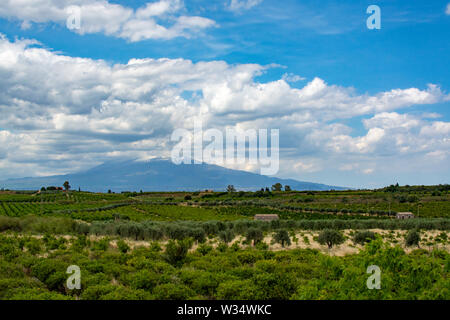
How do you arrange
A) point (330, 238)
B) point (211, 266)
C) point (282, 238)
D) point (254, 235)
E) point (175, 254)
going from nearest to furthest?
point (211, 266) → point (175, 254) → point (282, 238) → point (330, 238) → point (254, 235)

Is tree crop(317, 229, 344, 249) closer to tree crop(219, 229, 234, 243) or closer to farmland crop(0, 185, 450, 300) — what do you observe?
farmland crop(0, 185, 450, 300)

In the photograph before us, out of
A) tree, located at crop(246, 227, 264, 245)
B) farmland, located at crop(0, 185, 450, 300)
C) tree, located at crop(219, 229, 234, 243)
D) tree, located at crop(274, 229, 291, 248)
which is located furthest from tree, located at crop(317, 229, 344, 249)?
tree, located at crop(219, 229, 234, 243)

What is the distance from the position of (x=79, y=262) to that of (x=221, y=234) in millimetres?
18398

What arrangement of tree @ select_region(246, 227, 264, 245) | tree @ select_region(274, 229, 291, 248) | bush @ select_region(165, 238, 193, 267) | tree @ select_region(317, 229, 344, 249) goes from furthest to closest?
1. tree @ select_region(246, 227, 264, 245)
2. tree @ select_region(317, 229, 344, 249)
3. tree @ select_region(274, 229, 291, 248)
4. bush @ select_region(165, 238, 193, 267)

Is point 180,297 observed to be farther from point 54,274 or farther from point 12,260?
point 12,260

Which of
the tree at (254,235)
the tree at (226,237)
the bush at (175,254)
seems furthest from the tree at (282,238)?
the bush at (175,254)

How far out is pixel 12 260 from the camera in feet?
73.6

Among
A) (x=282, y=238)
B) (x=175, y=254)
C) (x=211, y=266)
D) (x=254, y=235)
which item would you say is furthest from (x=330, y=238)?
(x=211, y=266)

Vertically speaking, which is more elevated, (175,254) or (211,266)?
(175,254)

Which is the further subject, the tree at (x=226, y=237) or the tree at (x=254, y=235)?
the tree at (x=226, y=237)

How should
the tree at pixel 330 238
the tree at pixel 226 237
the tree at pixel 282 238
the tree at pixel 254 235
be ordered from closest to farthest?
the tree at pixel 282 238, the tree at pixel 330 238, the tree at pixel 254 235, the tree at pixel 226 237

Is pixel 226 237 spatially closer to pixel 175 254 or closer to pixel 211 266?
pixel 175 254

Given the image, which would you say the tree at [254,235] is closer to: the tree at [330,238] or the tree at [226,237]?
the tree at [226,237]
